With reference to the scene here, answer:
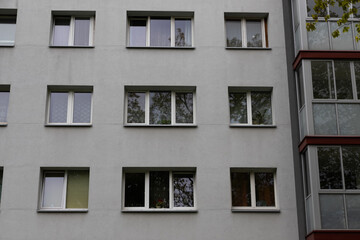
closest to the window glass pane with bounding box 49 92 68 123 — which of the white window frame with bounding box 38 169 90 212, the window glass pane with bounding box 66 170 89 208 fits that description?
the white window frame with bounding box 38 169 90 212

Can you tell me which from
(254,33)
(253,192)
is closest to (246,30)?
(254,33)

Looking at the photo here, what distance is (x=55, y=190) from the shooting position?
58.9 ft

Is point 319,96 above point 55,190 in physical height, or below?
above

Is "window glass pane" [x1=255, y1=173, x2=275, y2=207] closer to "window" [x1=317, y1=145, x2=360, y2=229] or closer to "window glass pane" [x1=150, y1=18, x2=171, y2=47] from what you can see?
"window" [x1=317, y1=145, x2=360, y2=229]

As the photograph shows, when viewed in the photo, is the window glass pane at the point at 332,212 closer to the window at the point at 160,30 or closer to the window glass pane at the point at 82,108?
→ the window at the point at 160,30

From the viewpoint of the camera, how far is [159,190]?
18.0 metres

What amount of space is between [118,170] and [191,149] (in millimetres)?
2404

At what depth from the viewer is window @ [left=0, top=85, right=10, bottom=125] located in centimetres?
1877

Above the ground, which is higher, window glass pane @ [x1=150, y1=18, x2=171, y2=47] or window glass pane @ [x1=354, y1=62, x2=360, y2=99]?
window glass pane @ [x1=150, y1=18, x2=171, y2=47]

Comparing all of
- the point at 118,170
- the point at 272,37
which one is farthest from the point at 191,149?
the point at 272,37

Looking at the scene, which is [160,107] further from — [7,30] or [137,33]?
[7,30]

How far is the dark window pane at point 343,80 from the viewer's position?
17.2 meters

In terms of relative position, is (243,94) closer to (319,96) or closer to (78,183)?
(319,96)

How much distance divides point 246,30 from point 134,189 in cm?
691
